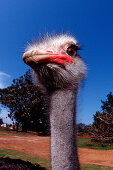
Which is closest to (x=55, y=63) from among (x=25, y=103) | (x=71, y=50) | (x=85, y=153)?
(x=71, y=50)

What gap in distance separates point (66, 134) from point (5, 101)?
1002 inches

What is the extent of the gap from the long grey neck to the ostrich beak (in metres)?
0.26

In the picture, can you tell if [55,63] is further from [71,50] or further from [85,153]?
[85,153]

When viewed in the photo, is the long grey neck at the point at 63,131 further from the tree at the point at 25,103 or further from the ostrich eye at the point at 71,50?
Answer: the tree at the point at 25,103


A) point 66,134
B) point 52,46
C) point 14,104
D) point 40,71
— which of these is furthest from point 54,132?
point 14,104

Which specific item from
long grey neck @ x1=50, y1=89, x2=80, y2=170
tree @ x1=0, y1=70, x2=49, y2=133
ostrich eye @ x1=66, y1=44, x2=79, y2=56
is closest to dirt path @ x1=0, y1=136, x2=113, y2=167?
ostrich eye @ x1=66, y1=44, x2=79, y2=56

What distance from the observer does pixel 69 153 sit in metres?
1.58

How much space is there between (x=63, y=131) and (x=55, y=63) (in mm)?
542

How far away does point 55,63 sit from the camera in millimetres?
1785

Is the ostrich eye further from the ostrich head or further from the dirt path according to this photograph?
the dirt path

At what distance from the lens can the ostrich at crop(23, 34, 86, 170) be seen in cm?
159

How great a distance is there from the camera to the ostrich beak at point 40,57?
Result: 1658 mm

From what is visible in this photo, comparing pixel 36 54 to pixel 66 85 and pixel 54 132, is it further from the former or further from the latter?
pixel 54 132

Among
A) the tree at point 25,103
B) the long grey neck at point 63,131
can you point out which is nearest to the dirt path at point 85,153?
the long grey neck at point 63,131
